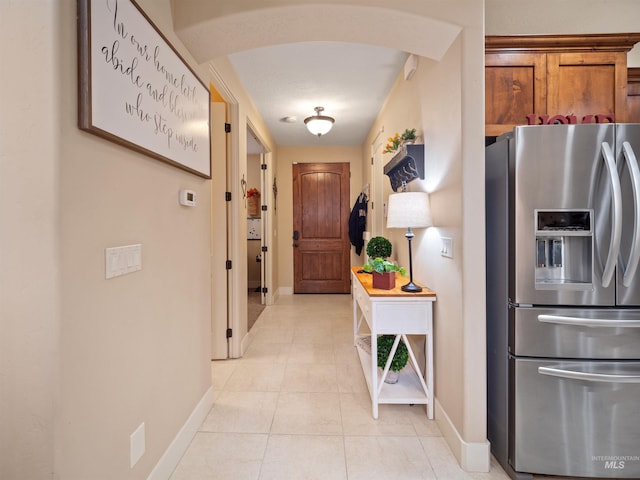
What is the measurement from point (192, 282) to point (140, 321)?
0.53m

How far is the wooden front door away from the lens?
5.65 m

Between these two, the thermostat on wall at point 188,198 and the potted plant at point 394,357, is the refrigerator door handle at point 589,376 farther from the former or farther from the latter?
the thermostat on wall at point 188,198

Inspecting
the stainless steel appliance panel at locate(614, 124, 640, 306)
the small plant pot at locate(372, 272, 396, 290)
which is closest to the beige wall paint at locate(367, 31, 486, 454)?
the small plant pot at locate(372, 272, 396, 290)

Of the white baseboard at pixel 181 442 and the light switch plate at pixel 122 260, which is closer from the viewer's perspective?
the light switch plate at pixel 122 260

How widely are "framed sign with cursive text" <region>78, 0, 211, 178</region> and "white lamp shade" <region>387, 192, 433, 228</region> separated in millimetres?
1244

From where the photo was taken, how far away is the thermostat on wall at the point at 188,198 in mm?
1684

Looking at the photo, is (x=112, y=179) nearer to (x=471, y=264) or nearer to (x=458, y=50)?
(x=471, y=264)

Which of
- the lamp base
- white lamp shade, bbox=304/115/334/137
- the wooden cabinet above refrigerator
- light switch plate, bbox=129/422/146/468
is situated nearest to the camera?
light switch plate, bbox=129/422/146/468

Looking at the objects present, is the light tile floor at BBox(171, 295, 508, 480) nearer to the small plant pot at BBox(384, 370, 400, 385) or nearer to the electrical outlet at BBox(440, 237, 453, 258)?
the small plant pot at BBox(384, 370, 400, 385)

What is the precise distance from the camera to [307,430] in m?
1.90

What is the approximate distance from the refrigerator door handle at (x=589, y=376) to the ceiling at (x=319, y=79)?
2.42 m

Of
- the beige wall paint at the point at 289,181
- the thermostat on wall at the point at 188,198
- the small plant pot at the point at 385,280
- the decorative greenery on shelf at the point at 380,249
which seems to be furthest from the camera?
the beige wall paint at the point at 289,181

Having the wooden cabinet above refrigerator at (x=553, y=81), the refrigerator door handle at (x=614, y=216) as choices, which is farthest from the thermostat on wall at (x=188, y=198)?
the refrigerator door handle at (x=614, y=216)

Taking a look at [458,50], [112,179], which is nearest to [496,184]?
[458,50]
